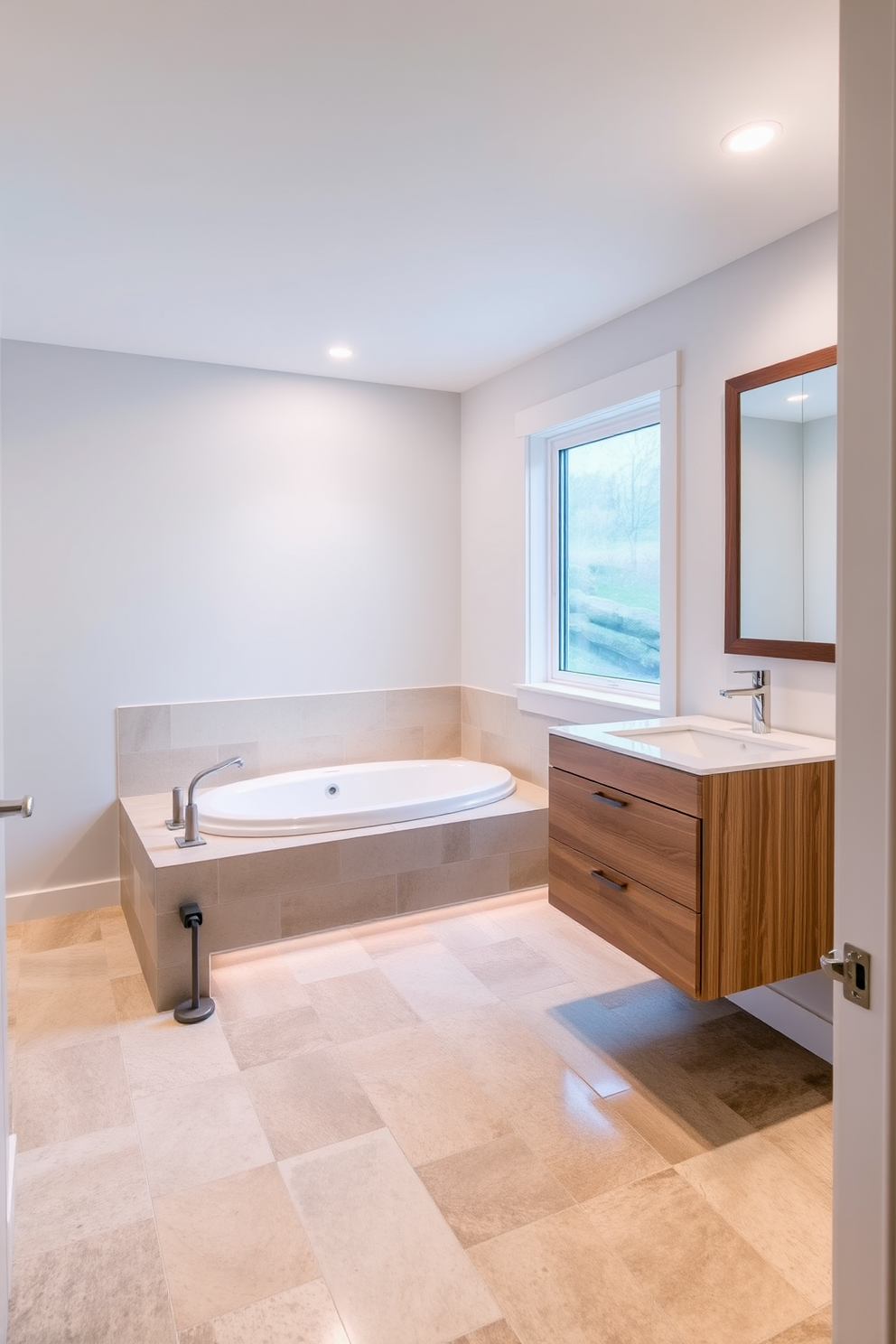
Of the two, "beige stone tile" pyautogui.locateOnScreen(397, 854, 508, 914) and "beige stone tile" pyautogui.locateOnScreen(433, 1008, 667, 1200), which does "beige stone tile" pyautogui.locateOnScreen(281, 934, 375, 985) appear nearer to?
"beige stone tile" pyautogui.locateOnScreen(397, 854, 508, 914)

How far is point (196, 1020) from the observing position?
2.50 meters

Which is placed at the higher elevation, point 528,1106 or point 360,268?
point 360,268

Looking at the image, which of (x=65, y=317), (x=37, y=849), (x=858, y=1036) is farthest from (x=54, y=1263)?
(x=65, y=317)

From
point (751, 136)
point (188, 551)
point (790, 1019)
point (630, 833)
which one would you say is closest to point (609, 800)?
point (630, 833)

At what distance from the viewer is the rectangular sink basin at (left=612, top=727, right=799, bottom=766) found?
7.69 ft

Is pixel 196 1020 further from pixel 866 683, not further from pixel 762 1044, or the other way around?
pixel 866 683

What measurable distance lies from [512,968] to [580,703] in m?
1.12

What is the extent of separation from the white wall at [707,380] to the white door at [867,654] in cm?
152

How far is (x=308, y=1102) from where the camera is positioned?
2.09m

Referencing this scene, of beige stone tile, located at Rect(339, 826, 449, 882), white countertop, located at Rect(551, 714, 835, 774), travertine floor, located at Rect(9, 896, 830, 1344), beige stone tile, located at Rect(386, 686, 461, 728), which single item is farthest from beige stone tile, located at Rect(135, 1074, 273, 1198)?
beige stone tile, located at Rect(386, 686, 461, 728)

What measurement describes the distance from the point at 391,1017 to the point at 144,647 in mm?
1987

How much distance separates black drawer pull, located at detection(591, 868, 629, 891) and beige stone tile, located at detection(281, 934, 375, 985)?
973mm

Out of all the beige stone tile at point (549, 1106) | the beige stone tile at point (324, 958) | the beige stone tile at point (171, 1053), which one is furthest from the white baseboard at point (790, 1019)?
the beige stone tile at point (171, 1053)

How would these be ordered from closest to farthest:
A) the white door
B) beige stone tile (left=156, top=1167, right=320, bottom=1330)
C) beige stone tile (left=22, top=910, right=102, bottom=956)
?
the white door
beige stone tile (left=156, top=1167, right=320, bottom=1330)
beige stone tile (left=22, top=910, right=102, bottom=956)
